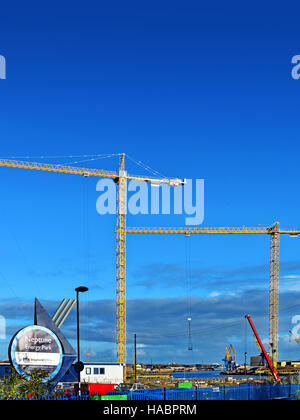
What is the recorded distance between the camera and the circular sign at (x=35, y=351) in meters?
52.7

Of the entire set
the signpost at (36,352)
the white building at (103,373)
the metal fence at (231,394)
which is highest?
the signpost at (36,352)

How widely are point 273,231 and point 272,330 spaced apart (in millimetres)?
29866

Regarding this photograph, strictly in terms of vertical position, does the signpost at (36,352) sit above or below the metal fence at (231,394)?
above

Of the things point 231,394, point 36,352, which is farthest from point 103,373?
point 231,394

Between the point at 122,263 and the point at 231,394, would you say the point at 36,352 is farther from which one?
the point at 122,263

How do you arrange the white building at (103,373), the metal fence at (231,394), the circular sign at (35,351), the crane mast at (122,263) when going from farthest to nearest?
the crane mast at (122,263)
the white building at (103,373)
the circular sign at (35,351)
the metal fence at (231,394)

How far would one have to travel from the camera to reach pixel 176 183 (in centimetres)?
17075

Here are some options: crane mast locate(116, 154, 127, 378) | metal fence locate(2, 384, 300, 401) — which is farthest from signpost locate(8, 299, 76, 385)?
crane mast locate(116, 154, 127, 378)

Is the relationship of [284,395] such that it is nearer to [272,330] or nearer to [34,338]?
[34,338]

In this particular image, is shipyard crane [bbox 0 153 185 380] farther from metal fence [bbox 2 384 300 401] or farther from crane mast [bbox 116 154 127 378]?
metal fence [bbox 2 384 300 401]

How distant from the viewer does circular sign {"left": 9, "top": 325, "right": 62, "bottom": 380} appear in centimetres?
5269

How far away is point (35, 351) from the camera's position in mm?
53500

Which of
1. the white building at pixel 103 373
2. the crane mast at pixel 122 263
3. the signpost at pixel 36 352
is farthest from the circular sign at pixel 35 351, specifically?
the crane mast at pixel 122 263

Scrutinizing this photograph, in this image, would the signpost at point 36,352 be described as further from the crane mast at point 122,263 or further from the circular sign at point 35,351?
the crane mast at point 122,263
